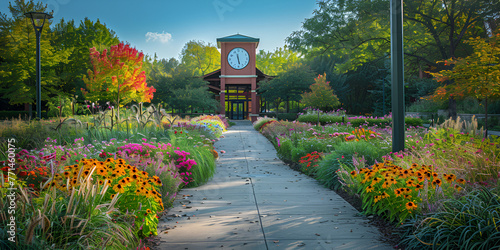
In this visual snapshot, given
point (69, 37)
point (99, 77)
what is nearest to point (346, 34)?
point (99, 77)

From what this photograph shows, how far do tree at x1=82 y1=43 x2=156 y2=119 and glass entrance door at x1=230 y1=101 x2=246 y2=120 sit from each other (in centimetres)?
1890

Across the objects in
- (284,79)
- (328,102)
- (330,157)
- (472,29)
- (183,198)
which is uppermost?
(472,29)

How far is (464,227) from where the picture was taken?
3.29 metres

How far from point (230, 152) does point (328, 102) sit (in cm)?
1849

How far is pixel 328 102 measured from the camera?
2905cm

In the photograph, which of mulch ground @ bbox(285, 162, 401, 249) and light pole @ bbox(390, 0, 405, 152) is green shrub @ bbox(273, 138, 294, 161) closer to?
mulch ground @ bbox(285, 162, 401, 249)

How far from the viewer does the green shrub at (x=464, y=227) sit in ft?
10.1

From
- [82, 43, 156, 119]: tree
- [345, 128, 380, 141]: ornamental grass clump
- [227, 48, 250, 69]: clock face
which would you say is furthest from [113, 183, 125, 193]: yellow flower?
[227, 48, 250, 69]: clock face

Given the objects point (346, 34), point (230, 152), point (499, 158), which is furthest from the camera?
point (346, 34)

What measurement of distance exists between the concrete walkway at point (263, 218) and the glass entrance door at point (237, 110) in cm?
3469

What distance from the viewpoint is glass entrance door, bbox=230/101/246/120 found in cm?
4231

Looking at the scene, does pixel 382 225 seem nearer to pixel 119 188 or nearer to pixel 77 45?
pixel 119 188

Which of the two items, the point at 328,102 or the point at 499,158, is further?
the point at 328,102

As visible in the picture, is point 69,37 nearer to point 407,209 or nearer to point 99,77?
point 99,77
